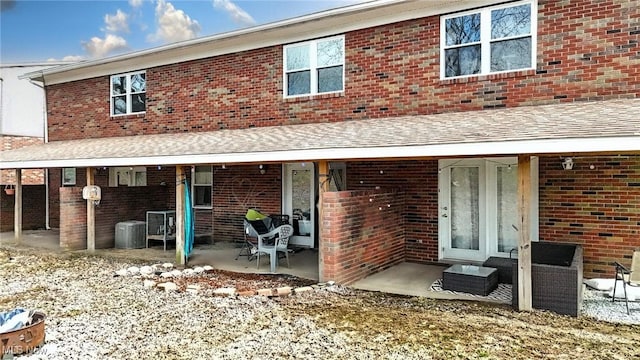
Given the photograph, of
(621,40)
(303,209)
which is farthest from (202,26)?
(621,40)

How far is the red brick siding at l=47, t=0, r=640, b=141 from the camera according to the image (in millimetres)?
7832

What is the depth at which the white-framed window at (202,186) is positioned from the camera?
13422 mm

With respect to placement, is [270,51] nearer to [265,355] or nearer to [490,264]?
[490,264]

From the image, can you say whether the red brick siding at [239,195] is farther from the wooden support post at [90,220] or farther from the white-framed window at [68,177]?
the white-framed window at [68,177]

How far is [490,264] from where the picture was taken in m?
8.27

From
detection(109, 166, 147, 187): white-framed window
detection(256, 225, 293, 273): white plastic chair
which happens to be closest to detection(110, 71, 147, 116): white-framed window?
detection(109, 166, 147, 187): white-framed window

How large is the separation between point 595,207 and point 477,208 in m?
2.10

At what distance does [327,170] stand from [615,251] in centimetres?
509

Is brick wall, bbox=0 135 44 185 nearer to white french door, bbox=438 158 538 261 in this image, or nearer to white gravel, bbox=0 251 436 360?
white gravel, bbox=0 251 436 360

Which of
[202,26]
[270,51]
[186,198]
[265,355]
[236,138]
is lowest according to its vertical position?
[265,355]

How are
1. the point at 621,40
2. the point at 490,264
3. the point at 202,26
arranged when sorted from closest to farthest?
1. the point at 621,40
2. the point at 490,264
3. the point at 202,26

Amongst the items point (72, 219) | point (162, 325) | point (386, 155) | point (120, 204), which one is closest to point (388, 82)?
point (386, 155)

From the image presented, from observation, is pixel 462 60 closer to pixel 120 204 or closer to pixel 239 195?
pixel 239 195

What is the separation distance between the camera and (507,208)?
9094 millimetres
